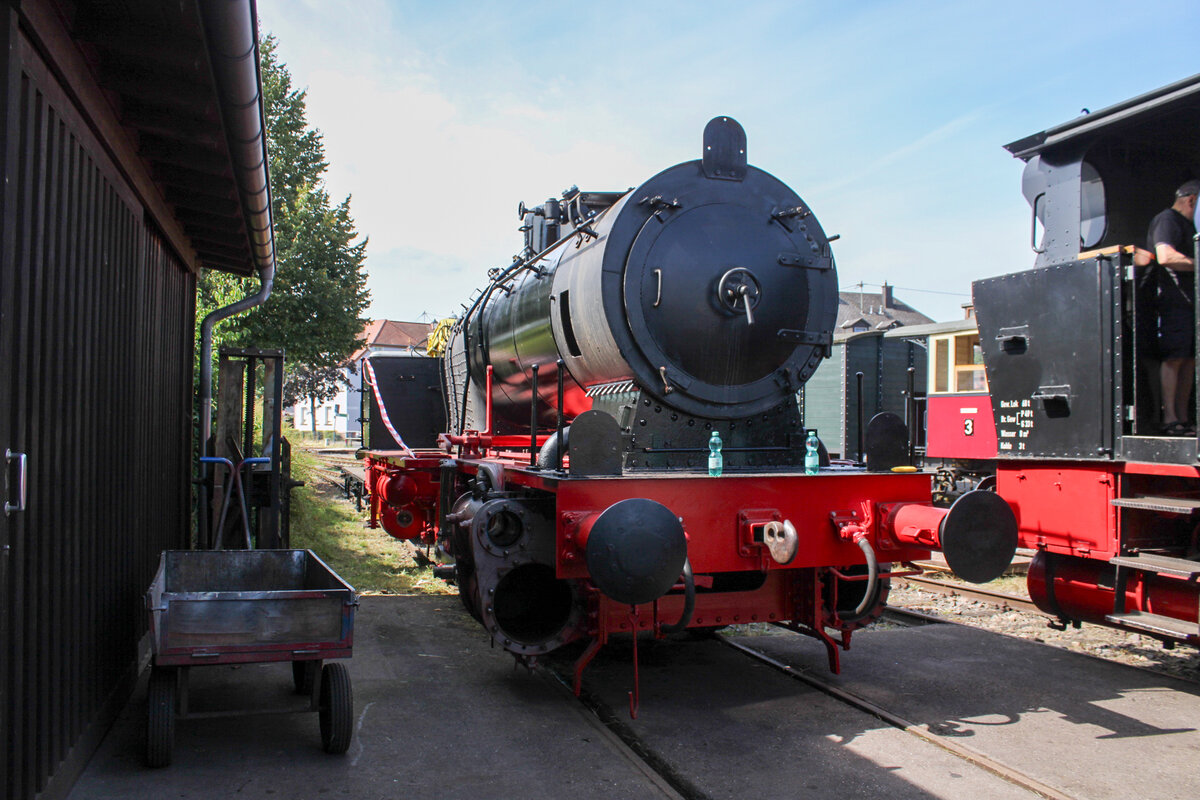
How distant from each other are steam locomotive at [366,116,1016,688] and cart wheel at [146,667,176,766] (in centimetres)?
144

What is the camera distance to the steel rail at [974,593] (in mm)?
7008

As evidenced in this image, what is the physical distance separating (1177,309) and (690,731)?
3695mm

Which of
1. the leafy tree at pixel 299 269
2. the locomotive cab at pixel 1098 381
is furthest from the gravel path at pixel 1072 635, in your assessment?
the leafy tree at pixel 299 269

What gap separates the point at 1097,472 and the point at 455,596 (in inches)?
202

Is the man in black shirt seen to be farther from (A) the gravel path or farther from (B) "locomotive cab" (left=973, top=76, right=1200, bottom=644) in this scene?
(A) the gravel path

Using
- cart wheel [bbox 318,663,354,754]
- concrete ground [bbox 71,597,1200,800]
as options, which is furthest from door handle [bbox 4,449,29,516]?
cart wheel [bbox 318,663,354,754]

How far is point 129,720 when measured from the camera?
438cm

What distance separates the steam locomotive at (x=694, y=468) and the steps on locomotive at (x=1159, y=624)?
3.50 feet

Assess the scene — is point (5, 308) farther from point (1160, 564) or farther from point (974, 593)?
point (974, 593)

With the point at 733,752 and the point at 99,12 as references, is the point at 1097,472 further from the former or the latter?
the point at 99,12

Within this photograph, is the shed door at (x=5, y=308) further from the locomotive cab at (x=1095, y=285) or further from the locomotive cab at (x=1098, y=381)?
the locomotive cab at (x=1095, y=285)

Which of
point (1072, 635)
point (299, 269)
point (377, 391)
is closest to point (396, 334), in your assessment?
point (299, 269)

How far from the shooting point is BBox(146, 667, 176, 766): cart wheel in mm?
3674

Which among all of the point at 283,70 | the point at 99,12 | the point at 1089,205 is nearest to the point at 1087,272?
the point at 1089,205
